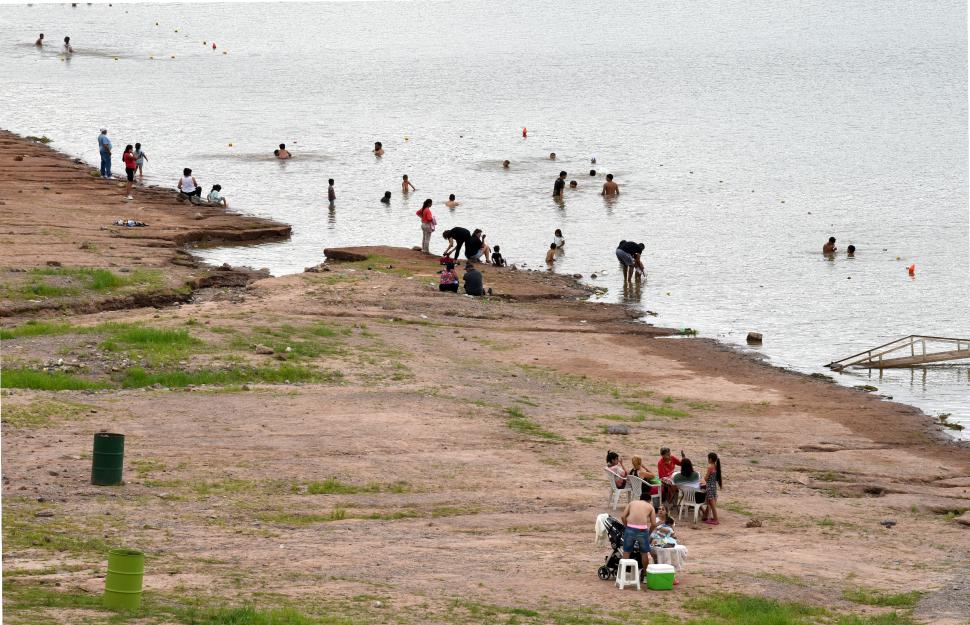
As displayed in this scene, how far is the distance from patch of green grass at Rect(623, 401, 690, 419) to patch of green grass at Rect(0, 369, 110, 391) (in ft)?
30.7

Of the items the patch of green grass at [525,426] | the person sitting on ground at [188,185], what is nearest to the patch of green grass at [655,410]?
the patch of green grass at [525,426]

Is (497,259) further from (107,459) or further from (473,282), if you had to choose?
(107,459)

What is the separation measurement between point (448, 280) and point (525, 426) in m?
→ 11.9

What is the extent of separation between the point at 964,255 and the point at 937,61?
6306 centimetres

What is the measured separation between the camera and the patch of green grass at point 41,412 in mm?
20297

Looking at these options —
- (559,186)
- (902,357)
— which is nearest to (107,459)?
(902,357)

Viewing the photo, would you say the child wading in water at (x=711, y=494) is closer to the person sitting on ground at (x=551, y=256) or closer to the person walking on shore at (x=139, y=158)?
the person sitting on ground at (x=551, y=256)

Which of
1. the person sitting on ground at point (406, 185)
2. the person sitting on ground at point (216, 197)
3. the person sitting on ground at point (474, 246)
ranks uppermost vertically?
the person sitting on ground at point (406, 185)

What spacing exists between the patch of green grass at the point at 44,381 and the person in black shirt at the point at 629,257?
19.7 metres

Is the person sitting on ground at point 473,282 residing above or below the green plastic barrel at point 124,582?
above

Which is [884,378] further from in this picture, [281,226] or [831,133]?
[831,133]

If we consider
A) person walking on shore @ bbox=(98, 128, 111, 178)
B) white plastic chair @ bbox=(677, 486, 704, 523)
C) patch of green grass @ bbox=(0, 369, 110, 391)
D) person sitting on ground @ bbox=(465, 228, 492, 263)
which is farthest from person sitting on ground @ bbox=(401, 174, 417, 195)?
white plastic chair @ bbox=(677, 486, 704, 523)

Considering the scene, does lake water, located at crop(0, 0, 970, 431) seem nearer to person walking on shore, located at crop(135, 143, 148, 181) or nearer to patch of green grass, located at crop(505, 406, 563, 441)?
person walking on shore, located at crop(135, 143, 148, 181)

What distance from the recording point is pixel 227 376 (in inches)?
955
